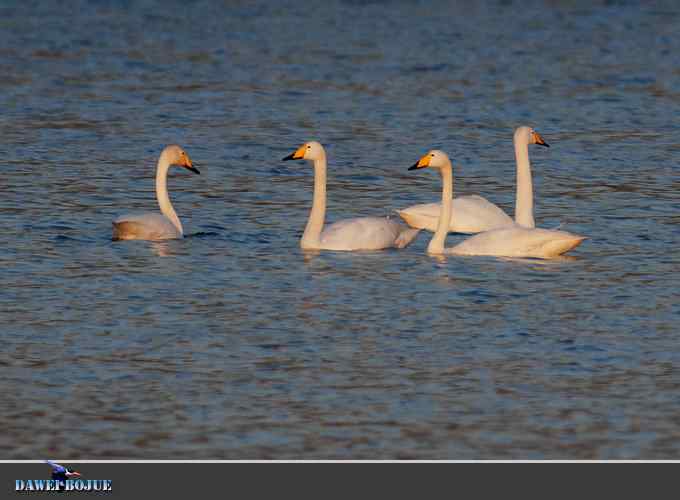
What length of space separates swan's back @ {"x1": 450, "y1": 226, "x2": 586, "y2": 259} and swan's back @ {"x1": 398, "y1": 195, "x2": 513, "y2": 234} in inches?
42.1

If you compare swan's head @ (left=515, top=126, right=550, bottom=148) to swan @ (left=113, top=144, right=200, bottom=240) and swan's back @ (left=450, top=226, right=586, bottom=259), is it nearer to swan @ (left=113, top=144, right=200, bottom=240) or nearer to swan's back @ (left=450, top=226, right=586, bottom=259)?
swan's back @ (left=450, top=226, right=586, bottom=259)

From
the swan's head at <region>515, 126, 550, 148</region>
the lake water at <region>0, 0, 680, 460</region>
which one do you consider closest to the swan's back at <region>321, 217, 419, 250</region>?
the lake water at <region>0, 0, 680, 460</region>

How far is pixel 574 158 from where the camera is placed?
69.5 feet

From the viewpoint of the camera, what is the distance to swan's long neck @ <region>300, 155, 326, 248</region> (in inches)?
610

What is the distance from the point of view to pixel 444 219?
1564 cm

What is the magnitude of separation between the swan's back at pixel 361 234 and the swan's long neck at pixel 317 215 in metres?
0.07

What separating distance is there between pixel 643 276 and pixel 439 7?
32.7 m

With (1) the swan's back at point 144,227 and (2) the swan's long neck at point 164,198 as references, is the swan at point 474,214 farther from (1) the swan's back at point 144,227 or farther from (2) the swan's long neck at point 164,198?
(1) the swan's back at point 144,227

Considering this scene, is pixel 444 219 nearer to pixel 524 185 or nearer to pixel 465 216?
pixel 465 216

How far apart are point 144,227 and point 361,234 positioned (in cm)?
199

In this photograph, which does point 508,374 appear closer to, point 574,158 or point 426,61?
point 574,158

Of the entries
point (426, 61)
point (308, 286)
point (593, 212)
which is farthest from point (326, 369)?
point (426, 61)

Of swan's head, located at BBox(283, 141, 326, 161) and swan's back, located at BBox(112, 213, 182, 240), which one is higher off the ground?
swan's head, located at BBox(283, 141, 326, 161)

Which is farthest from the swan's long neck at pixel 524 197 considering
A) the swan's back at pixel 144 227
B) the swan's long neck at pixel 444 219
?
the swan's back at pixel 144 227
